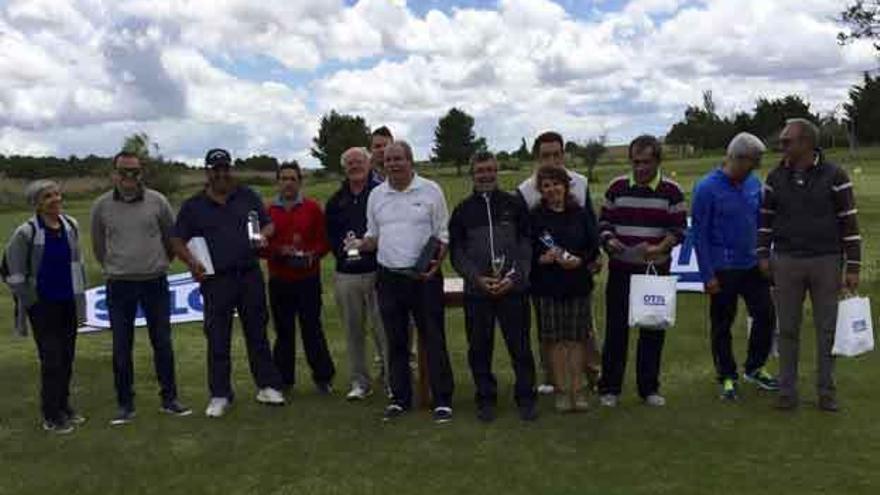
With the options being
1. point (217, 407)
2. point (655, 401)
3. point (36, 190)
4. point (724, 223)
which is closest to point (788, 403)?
point (655, 401)

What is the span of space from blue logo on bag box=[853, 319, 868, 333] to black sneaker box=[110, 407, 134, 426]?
5010 mm

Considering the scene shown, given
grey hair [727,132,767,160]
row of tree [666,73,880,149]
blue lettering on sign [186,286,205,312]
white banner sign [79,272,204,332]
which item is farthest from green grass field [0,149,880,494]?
row of tree [666,73,880,149]

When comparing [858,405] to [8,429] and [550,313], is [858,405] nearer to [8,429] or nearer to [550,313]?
[550,313]

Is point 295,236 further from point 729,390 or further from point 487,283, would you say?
point 729,390

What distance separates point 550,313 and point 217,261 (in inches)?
94.2

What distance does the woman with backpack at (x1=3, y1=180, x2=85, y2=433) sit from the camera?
605 cm

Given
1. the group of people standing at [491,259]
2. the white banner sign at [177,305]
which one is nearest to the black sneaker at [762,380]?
the group of people standing at [491,259]

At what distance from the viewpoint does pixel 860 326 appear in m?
5.92

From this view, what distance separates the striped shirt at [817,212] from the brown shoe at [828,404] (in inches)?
34.9

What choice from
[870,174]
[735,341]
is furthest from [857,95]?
→ [735,341]

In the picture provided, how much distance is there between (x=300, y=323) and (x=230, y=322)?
0.67m

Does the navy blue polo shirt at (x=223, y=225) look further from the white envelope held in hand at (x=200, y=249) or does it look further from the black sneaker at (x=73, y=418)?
the black sneaker at (x=73, y=418)

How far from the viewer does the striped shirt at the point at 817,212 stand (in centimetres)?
582

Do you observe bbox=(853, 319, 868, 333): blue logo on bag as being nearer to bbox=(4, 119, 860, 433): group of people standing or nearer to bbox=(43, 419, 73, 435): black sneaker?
bbox=(4, 119, 860, 433): group of people standing
